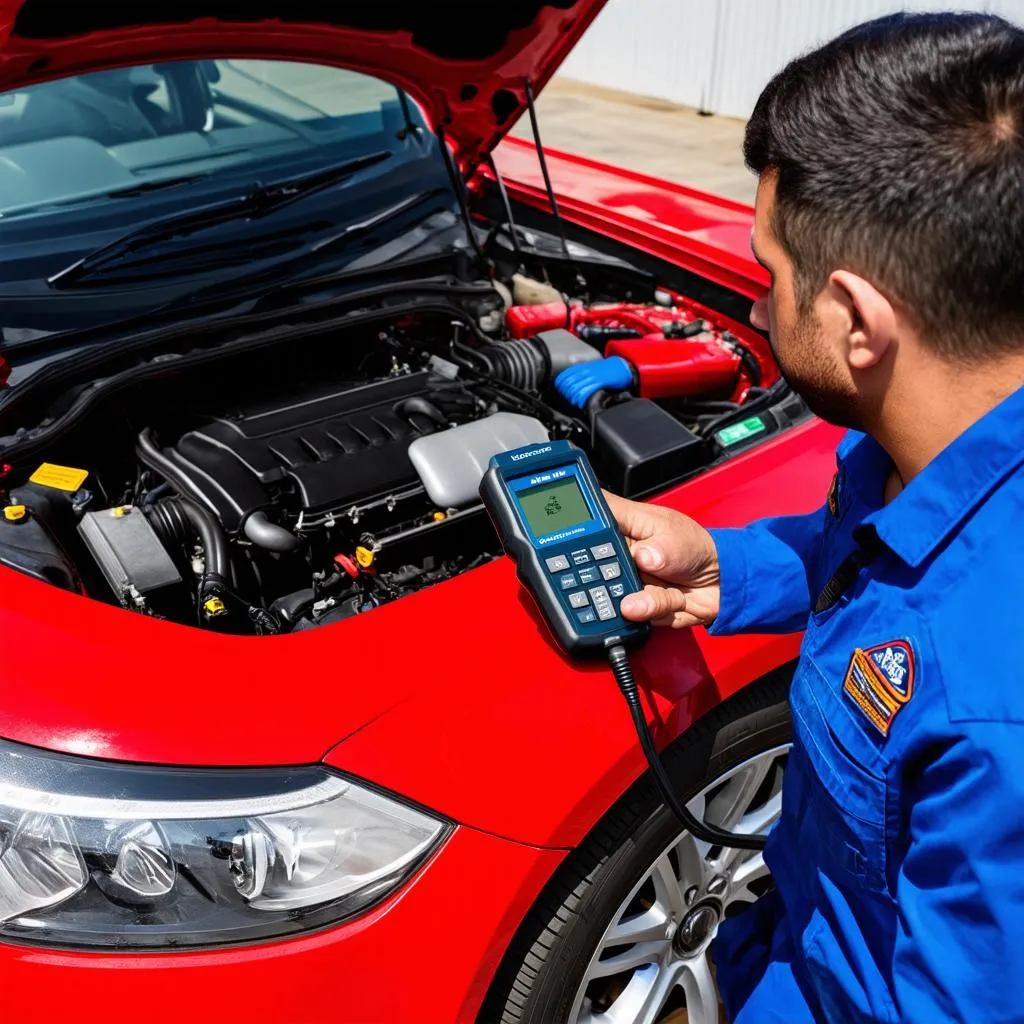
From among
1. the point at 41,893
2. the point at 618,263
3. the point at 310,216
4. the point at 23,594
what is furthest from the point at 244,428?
the point at 618,263

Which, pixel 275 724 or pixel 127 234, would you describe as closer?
pixel 275 724

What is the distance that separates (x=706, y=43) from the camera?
407 inches

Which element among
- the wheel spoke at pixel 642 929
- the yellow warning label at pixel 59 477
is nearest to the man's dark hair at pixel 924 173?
the wheel spoke at pixel 642 929

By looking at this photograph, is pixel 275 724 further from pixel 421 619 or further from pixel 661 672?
pixel 661 672

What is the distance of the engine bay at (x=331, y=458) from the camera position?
61.4 inches

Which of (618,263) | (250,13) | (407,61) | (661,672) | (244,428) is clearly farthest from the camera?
(618,263)

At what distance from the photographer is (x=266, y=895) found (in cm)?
117

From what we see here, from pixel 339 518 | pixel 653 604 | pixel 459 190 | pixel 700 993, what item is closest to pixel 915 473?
pixel 653 604

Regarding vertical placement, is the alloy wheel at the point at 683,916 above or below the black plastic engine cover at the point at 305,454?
below

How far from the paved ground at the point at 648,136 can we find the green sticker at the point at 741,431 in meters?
5.87

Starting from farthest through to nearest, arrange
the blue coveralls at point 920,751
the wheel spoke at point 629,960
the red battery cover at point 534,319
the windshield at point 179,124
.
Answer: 1. the red battery cover at point 534,319
2. the windshield at point 179,124
3. the wheel spoke at point 629,960
4. the blue coveralls at point 920,751

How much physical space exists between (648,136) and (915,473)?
30.2ft

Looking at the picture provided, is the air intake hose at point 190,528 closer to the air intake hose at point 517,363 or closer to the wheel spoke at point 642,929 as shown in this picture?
the air intake hose at point 517,363

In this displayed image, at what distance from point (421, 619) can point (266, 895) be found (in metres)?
0.38
